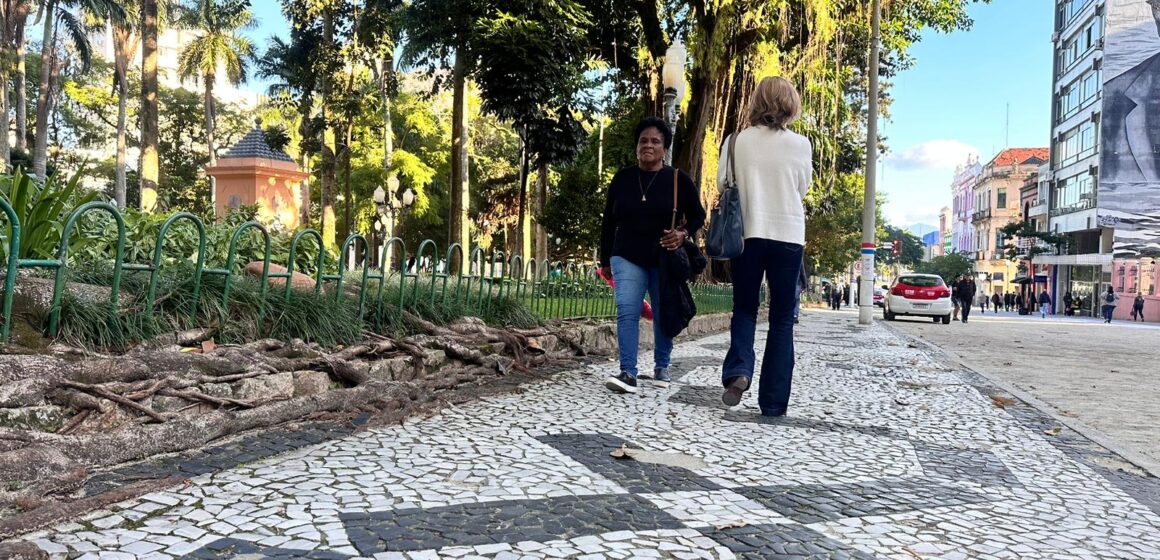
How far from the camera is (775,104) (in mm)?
4730

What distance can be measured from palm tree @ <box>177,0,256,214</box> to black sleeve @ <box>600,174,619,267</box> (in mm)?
36311

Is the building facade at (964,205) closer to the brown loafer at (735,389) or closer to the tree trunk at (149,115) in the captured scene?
the tree trunk at (149,115)

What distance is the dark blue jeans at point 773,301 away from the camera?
472 centimetres

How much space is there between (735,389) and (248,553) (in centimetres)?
324

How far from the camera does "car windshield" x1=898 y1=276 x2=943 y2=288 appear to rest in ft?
76.7

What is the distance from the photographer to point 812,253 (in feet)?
138

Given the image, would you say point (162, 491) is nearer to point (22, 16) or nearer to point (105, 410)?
point (105, 410)

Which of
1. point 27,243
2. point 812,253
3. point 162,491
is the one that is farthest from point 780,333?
point 812,253

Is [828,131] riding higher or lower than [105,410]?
higher

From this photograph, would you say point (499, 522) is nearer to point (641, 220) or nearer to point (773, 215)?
point (773, 215)

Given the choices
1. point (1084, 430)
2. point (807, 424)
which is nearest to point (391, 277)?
point (807, 424)

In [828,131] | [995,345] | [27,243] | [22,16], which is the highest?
[22,16]

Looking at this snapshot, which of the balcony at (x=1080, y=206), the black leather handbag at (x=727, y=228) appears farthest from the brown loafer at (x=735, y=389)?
the balcony at (x=1080, y=206)

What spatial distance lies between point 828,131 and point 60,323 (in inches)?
643
